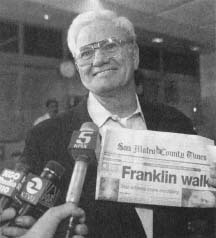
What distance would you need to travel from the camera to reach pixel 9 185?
20.0 inches

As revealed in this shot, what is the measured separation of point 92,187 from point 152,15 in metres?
0.36

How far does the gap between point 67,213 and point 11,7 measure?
0.37 metres

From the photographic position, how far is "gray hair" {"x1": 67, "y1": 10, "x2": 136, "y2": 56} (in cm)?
64

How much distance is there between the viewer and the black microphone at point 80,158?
52 cm

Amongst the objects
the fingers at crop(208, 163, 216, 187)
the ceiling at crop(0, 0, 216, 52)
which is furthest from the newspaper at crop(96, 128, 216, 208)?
the ceiling at crop(0, 0, 216, 52)

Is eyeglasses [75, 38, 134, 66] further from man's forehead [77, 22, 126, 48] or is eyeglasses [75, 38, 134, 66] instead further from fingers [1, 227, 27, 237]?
fingers [1, 227, 27, 237]

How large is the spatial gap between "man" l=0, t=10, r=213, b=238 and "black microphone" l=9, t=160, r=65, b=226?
0.06 metres

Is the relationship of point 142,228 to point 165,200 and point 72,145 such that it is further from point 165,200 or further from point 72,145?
point 72,145

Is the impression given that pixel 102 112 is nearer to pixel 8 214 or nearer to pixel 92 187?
pixel 92 187

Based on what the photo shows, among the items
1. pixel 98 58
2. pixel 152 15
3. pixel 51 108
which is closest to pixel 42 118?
pixel 51 108

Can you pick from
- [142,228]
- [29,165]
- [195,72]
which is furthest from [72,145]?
[195,72]

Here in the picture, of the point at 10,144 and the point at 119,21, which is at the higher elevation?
the point at 119,21

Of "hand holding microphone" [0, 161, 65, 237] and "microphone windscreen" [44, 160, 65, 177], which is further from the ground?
"microphone windscreen" [44, 160, 65, 177]

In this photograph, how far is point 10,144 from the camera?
66 cm
